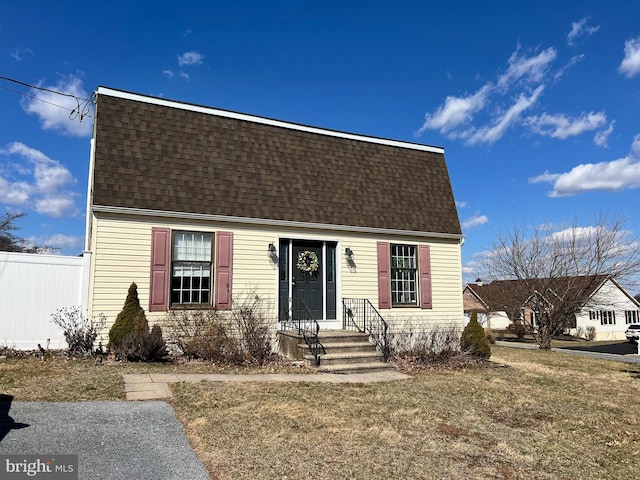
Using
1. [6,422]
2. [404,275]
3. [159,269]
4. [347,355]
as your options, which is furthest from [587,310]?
[6,422]

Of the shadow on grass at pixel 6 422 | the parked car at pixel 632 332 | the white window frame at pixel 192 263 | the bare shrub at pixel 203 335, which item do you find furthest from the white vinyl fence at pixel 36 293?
the parked car at pixel 632 332

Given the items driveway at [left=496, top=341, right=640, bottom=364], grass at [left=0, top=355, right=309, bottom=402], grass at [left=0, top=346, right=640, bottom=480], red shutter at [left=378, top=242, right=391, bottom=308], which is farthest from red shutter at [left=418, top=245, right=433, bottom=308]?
driveway at [left=496, top=341, right=640, bottom=364]

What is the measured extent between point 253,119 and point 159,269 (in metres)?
4.77

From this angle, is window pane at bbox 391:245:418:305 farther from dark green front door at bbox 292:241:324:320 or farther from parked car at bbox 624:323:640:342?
parked car at bbox 624:323:640:342

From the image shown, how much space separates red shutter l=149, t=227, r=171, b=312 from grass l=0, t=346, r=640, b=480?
5.73 ft

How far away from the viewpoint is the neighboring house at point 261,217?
32.4 feet

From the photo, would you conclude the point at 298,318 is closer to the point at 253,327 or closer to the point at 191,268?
the point at 253,327

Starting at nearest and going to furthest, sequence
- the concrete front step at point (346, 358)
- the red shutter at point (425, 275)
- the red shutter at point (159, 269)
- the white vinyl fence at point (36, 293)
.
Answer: the white vinyl fence at point (36, 293), the concrete front step at point (346, 358), the red shutter at point (159, 269), the red shutter at point (425, 275)

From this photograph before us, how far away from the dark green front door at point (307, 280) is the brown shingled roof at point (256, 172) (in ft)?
2.68

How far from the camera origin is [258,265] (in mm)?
11016

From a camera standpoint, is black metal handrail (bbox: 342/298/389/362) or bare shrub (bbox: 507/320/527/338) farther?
bare shrub (bbox: 507/320/527/338)

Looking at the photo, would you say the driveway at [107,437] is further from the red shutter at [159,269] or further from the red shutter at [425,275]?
the red shutter at [425,275]

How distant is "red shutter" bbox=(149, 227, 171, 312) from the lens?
986 centimetres

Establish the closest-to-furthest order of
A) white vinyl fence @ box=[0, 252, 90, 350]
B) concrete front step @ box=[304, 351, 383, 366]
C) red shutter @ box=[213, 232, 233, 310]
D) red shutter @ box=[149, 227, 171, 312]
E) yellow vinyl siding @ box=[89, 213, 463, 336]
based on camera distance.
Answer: white vinyl fence @ box=[0, 252, 90, 350], concrete front step @ box=[304, 351, 383, 366], yellow vinyl siding @ box=[89, 213, 463, 336], red shutter @ box=[149, 227, 171, 312], red shutter @ box=[213, 232, 233, 310]
